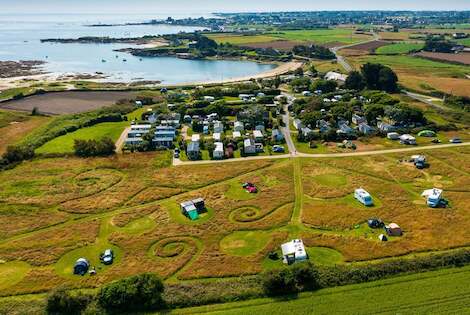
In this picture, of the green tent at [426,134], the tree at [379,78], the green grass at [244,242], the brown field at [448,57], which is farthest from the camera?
the brown field at [448,57]

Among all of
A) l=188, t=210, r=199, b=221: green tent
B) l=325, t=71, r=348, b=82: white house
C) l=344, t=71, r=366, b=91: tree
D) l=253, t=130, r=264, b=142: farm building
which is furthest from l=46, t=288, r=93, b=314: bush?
l=325, t=71, r=348, b=82: white house

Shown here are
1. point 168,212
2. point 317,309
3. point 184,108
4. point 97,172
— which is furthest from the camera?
point 184,108

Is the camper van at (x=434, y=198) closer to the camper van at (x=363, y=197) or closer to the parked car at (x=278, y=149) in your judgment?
the camper van at (x=363, y=197)

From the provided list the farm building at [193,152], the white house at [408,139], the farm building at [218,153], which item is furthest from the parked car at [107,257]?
the white house at [408,139]

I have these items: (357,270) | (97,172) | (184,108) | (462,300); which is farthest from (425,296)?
(184,108)

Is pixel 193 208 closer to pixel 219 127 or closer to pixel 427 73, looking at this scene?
pixel 219 127

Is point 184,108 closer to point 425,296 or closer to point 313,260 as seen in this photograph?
point 313,260

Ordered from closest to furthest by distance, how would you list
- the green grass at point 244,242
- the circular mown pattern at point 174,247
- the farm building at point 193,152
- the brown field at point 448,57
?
the circular mown pattern at point 174,247
the green grass at point 244,242
the farm building at point 193,152
the brown field at point 448,57

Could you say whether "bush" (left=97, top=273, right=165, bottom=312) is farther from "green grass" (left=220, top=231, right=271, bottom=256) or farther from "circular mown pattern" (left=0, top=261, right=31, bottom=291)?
"circular mown pattern" (left=0, top=261, right=31, bottom=291)
